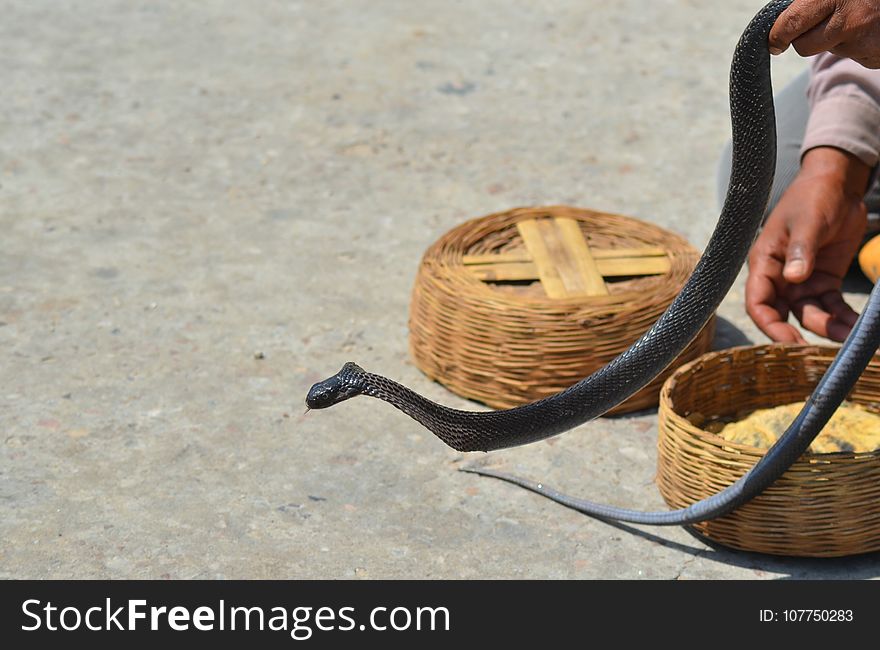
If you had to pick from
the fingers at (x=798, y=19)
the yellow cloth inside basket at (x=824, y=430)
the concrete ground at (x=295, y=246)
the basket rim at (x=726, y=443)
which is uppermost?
the fingers at (x=798, y=19)

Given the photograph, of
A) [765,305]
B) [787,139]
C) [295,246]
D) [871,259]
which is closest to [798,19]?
[765,305]

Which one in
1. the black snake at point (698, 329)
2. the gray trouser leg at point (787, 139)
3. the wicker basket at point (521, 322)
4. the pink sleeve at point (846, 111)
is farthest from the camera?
the gray trouser leg at point (787, 139)

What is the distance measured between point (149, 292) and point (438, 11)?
2536 mm

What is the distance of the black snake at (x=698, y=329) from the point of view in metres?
1.93

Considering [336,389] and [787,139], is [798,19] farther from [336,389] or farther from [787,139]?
[787,139]

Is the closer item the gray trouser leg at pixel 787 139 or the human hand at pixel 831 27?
the human hand at pixel 831 27

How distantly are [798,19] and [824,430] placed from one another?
0.81 m

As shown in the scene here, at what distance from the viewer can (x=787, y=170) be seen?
329 centimetres

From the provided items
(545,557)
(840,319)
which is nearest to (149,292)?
(545,557)

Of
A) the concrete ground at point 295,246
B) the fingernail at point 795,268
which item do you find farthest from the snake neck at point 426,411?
the fingernail at point 795,268

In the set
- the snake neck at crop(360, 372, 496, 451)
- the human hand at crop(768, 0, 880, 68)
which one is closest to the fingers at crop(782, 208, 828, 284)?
the human hand at crop(768, 0, 880, 68)

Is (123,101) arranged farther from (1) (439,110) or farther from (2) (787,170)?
(2) (787,170)

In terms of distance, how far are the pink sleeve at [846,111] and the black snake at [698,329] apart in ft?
2.87

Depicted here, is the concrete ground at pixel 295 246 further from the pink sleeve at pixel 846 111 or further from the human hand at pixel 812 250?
the pink sleeve at pixel 846 111
